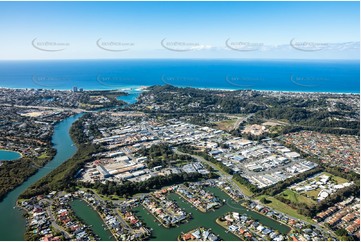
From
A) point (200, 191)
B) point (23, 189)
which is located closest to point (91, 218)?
point (23, 189)

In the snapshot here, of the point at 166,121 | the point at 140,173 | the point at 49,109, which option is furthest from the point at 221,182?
the point at 49,109

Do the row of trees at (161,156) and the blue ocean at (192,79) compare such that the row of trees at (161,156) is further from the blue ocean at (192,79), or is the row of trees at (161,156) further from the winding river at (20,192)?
the blue ocean at (192,79)

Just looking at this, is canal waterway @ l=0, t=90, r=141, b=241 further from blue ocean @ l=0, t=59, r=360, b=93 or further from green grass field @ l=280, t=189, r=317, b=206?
blue ocean @ l=0, t=59, r=360, b=93

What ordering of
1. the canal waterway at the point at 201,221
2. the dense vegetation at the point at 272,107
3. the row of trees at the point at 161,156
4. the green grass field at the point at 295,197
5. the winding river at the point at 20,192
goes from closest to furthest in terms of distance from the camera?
1. the canal waterway at the point at 201,221
2. the winding river at the point at 20,192
3. the green grass field at the point at 295,197
4. the row of trees at the point at 161,156
5. the dense vegetation at the point at 272,107

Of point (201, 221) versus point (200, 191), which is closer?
point (201, 221)

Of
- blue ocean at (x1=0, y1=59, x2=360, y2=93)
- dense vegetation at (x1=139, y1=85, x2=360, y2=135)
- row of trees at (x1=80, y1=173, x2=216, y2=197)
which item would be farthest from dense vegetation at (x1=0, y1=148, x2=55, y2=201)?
blue ocean at (x1=0, y1=59, x2=360, y2=93)

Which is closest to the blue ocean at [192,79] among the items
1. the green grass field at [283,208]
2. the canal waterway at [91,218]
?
the canal waterway at [91,218]

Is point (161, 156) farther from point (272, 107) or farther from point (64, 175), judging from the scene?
point (272, 107)

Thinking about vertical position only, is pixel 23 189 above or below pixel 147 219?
above

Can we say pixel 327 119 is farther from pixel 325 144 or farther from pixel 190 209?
pixel 190 209
